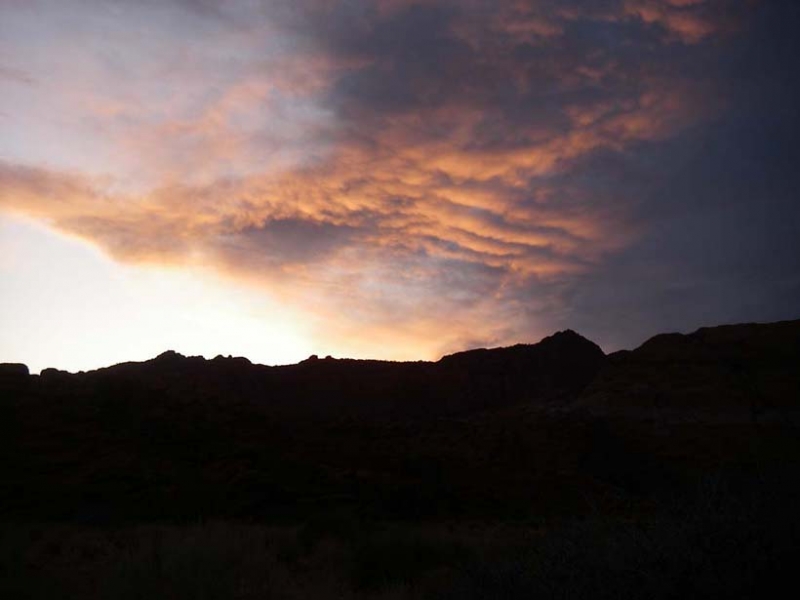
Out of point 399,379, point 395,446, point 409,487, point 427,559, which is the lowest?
point 427,559

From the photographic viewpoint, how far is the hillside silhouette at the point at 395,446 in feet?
74.0

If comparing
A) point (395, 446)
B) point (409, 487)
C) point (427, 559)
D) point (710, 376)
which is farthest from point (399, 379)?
point (427, 559)

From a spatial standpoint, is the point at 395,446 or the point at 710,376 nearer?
the point at 395,446

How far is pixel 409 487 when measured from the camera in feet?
83.2

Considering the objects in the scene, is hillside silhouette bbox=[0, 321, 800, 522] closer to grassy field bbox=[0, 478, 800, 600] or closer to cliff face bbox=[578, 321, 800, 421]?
cliff face bbox=[578, 321, 800, 421]

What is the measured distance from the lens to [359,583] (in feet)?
36.8

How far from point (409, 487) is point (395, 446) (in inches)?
237

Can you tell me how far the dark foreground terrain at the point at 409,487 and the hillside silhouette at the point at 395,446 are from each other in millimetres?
122

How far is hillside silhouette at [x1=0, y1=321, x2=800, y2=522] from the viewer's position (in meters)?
22.6

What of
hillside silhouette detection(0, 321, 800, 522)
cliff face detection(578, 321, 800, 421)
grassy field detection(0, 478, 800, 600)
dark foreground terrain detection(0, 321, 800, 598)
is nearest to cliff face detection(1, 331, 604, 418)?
dark foreground terrain detection(0, 321, 800, 598)

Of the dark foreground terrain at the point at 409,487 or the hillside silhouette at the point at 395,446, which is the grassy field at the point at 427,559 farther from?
the hillside silhouette at the point at 395,446

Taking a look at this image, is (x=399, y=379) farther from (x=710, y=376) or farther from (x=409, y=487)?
(x=409, y=487)

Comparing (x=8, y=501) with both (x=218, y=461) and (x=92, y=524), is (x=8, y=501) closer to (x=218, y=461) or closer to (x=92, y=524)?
(x=92, y=524)

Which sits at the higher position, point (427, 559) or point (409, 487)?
point (409, 487)
